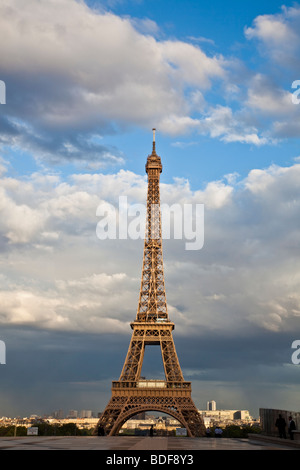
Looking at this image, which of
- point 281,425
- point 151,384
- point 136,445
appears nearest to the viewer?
point 136,445

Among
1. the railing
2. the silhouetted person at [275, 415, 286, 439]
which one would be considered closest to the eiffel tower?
the railing

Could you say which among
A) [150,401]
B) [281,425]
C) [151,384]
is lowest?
[150,401]

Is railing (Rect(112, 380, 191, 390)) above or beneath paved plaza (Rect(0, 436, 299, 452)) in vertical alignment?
above

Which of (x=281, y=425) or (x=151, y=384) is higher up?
(x=151, y=384)

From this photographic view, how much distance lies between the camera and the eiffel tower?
77938 mm

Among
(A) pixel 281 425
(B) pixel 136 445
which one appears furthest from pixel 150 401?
(B) pixel 136 445

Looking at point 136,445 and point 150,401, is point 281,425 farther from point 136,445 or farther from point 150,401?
point 150,401

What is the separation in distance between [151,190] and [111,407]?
4374cm

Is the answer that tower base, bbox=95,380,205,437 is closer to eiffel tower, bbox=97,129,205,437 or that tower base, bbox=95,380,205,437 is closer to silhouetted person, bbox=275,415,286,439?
eiffel tower, bbox=97,129,205,437

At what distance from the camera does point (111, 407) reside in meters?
78.4

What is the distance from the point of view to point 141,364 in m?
86.4

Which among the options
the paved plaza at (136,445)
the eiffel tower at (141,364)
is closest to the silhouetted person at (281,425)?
the paved plaza at (136,445)
